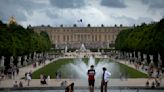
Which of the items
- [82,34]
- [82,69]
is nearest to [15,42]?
[82,69]

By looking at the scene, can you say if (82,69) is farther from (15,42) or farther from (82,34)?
(82,34)

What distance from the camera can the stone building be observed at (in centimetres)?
18350

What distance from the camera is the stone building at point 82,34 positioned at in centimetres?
18350

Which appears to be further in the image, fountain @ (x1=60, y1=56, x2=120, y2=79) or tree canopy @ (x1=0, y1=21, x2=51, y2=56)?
tree canopy @ (x1=0, y1=21, x2=51, y2=56)

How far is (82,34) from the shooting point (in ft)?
607

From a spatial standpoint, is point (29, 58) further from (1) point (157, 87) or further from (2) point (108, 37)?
(2) point (108, 37)

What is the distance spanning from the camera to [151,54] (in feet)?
194

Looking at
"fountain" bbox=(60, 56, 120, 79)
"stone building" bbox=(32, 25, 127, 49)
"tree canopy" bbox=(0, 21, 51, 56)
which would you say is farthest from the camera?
"stone building" bbox=(32, 25, 127, 49)

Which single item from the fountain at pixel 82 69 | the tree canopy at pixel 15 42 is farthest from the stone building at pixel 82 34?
the fountain at pixel 82 69

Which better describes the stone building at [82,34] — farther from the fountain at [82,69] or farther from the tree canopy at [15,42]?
the fountain at [82,69]

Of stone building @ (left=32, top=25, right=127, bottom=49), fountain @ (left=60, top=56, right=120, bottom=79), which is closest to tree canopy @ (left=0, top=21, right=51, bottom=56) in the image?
fountain @ (left=60, top=56, right=120, bottom=79)

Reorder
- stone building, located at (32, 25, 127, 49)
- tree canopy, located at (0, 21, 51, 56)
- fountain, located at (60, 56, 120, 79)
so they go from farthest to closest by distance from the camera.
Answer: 1. stone building, located at (32, 25, 127, 49)
2. tree canopy, located at (0, 21, 51, 56)
3. fountain, located at (60, 56, 120, 79)

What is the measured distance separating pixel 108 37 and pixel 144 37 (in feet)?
399

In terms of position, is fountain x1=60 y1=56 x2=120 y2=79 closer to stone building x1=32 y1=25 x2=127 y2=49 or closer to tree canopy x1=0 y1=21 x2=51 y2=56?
tree canopy x1=0 y1=21 x2=51 y2=56
